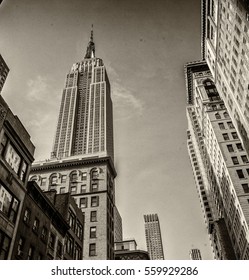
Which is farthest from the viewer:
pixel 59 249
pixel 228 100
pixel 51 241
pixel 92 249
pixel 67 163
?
pixel 67 163

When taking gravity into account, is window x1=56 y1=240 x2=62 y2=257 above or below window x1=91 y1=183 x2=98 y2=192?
below

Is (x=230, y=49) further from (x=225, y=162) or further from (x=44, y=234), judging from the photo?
(x=44, y=234)

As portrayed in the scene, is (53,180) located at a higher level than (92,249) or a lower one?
higher

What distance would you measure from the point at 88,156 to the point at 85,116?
39.4 metres

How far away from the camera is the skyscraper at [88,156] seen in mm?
47925

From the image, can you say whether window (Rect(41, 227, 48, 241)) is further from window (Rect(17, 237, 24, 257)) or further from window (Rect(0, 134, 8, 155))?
window (Rect(0, 134, 8, 155))

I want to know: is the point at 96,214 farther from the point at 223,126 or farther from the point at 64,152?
the point at 64,152

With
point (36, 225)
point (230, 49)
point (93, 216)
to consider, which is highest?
point (230, 49)

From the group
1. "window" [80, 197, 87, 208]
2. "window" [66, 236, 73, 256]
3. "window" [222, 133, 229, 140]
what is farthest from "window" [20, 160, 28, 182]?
"window" [222, 133, 229, 140]

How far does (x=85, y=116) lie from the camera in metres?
97.9

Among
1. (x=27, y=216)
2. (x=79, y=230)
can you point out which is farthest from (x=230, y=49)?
(x=27, y=216)

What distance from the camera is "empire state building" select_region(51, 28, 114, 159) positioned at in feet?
298

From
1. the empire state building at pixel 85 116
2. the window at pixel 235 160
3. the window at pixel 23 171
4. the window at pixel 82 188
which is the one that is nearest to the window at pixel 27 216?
the window at pixel 23 171
